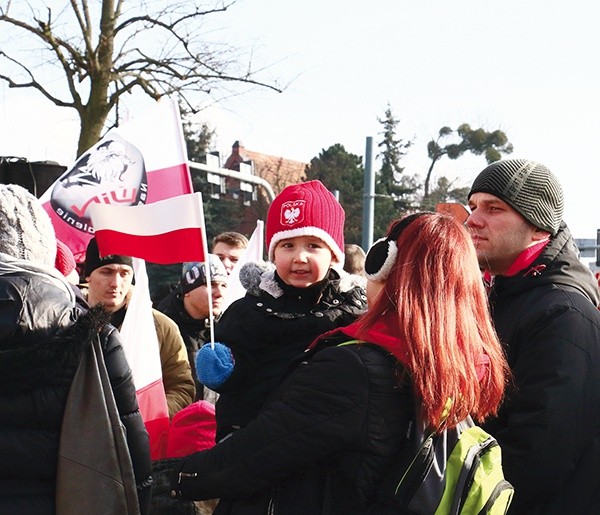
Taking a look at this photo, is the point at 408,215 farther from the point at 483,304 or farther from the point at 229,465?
the point at 229,465

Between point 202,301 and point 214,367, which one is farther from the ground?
point 214,367

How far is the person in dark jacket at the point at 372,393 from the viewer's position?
2428 mm

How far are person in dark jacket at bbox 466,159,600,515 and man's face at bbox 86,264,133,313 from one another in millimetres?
2544

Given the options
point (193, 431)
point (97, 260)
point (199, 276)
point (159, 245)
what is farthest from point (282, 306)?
point (199, 276)

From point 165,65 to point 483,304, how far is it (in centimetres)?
1436

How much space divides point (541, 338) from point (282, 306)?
93cm

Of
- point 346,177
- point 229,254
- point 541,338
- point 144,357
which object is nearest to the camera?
point 541,338

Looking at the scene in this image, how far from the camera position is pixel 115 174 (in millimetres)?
6172

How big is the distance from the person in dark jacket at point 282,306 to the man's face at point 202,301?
235cm

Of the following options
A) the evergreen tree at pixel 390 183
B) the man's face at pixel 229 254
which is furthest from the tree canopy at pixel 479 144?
the man's face at pixel 229 254

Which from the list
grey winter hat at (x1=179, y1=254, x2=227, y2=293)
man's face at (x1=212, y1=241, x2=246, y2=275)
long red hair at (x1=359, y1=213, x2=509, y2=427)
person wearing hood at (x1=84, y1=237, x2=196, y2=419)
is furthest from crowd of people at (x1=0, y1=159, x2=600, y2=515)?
man's face at (x1=212, y1=241, x2=246, y2=275)

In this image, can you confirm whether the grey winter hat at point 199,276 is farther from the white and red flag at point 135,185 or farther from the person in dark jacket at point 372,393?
the person in dark jacket at point 372,393

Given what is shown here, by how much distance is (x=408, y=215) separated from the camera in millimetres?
2730

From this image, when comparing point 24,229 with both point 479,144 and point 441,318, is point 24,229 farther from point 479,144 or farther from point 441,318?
point 479,144
